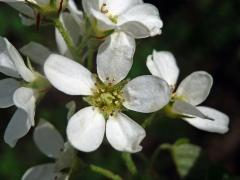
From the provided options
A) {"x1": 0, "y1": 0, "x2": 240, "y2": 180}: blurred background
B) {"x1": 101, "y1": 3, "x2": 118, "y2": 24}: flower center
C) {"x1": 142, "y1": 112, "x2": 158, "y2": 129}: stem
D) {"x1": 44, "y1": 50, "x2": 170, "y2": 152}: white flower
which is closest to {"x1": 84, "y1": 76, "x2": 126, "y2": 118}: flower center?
{"x1": 44, "y1": 50, "x2": 170, "y2": 152}: white flower

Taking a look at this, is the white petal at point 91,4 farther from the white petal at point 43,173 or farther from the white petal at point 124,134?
the white petal at point 43,173

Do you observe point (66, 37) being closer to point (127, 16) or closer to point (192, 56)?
point (127, 16)

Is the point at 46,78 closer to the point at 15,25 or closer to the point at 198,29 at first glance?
the point at 15,25

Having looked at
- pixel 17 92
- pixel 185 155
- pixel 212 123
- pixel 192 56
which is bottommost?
pixel 192 56

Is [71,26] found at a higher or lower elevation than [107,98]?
higher

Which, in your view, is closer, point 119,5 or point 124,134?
point 124,134

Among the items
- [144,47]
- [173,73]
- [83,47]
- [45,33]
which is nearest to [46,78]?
[83,47]

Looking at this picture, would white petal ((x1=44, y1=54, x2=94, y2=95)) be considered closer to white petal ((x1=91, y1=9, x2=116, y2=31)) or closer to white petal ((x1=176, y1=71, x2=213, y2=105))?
white petal ((x1=91, y1=9, x2=116, y2=31))

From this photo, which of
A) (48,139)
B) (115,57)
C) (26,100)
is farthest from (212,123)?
(26,100)
